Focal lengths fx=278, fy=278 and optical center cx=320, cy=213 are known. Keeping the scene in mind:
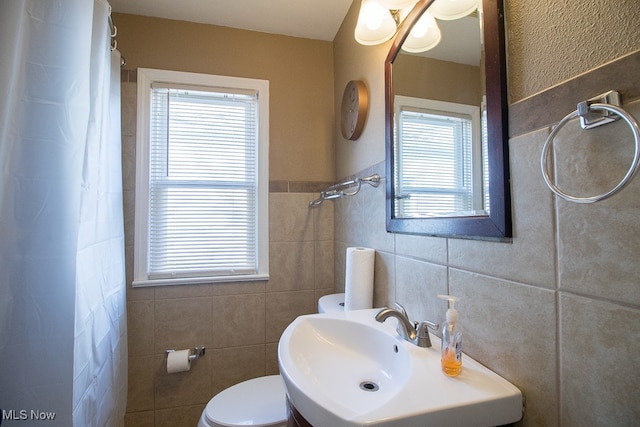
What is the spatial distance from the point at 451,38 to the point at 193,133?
57.8 inches

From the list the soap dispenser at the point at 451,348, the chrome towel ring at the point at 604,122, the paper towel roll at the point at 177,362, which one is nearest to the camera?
the chrome towel ring at the point at 604,122

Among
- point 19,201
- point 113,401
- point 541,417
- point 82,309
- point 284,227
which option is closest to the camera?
point 541,417

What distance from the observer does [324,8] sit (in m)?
1.62

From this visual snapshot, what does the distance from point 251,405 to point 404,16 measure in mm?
1729

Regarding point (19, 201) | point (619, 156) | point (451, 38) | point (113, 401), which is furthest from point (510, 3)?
point (113, 401)

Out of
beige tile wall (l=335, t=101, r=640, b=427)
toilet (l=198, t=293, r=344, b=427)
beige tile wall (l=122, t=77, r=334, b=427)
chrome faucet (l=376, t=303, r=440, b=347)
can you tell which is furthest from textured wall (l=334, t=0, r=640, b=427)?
beige tile wall (l=122, t=77, r=334, b=427)

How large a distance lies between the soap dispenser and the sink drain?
0.26 meters

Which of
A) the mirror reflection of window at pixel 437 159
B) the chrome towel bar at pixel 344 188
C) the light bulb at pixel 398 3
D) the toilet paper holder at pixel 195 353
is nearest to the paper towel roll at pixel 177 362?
the toilet paper holder at pixel 195 353

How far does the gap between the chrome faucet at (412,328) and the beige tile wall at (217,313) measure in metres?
1.03

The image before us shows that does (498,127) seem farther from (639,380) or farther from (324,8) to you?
(324,8)

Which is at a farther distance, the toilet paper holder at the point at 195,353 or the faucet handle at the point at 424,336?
the toilet paper holder at the point at 195,353

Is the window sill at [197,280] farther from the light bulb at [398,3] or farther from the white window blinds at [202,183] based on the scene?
the light bulb at [398,3]

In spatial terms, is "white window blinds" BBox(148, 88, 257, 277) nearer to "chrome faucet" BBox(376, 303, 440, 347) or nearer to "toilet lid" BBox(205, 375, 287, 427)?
"toilet lid" BBox(205, 375, 287, 427)

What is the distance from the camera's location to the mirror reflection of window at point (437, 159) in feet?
2.50
